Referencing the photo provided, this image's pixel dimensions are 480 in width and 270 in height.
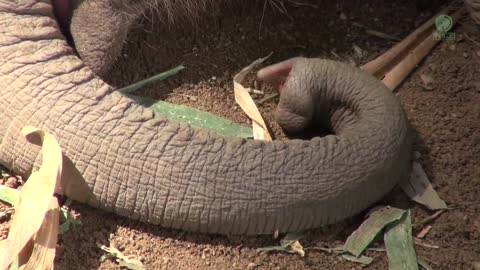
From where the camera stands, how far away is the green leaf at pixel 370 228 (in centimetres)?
166

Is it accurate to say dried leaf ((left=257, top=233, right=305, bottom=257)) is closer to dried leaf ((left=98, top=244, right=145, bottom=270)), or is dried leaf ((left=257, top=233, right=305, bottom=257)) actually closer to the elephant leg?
dried leaf ((left=98, top=244, right=145, bottom=270))

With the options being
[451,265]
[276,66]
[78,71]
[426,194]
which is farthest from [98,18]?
[451,265]

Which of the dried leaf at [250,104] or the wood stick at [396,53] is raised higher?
the wood stick at [396,53]

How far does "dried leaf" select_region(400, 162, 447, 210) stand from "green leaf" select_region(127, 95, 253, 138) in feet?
1.20

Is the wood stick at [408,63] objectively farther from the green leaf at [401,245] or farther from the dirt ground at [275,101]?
the green leaf at [401,245]

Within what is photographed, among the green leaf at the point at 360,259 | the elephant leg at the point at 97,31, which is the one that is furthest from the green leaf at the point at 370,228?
the elephant leg at the point at 97,31

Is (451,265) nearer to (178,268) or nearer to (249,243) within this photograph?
(249,243)

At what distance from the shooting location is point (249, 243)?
1.67 meters

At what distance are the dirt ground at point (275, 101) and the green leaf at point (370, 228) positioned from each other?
0.09 feet

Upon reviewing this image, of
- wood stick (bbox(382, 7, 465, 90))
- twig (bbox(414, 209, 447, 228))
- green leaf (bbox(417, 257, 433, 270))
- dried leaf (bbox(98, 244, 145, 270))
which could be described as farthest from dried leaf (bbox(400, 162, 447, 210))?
dried leaf (bbox(98, 244, 145, 270))

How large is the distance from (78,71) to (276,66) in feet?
1.46

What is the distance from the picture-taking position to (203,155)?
1.66m

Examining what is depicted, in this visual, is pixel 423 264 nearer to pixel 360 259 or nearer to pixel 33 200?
pixel 360 259

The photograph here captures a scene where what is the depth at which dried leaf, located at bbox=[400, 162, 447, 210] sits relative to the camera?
174 cm
